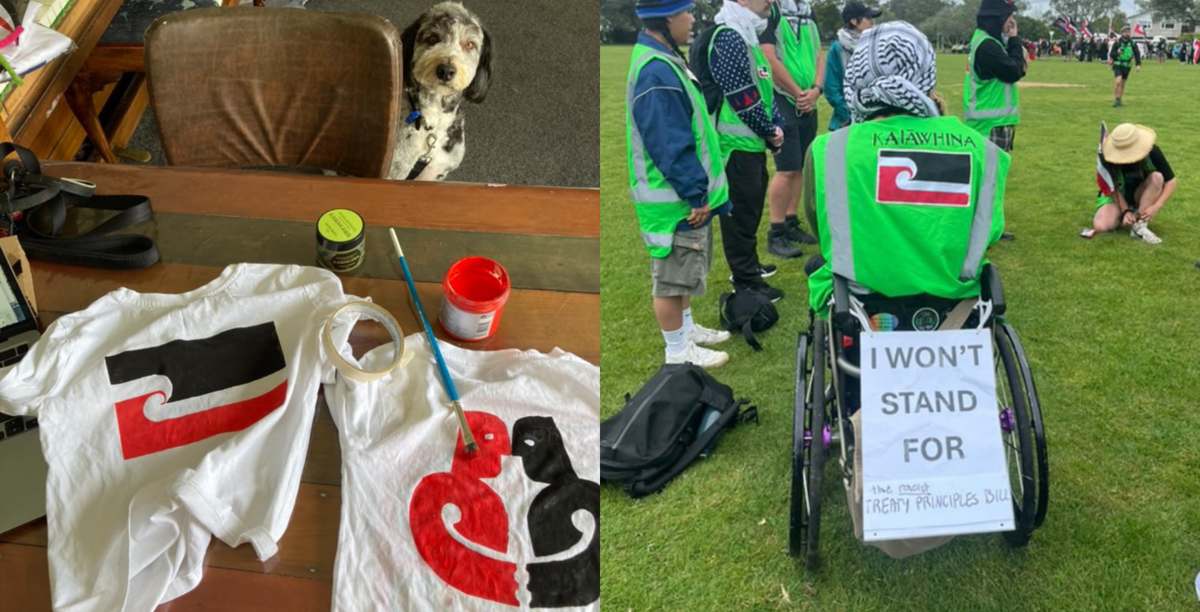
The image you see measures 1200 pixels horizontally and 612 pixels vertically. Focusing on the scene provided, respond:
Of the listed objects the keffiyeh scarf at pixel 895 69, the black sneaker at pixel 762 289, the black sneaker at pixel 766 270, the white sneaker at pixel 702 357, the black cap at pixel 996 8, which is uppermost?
the black cap at pixel 996 8

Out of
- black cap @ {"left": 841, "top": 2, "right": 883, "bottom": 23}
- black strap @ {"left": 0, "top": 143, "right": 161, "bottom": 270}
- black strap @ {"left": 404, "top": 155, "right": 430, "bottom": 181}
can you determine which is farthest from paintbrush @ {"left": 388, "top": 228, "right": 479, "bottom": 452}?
black strap @ {"left": 404, "top": 155, "right": 430, "bottom": 181}

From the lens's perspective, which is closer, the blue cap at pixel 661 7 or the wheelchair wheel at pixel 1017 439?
the wheelchair wheel at pixel 1017 439

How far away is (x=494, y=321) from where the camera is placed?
3.46 feet

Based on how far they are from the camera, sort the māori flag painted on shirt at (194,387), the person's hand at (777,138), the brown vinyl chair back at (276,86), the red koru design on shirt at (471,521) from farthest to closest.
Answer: the brown vinyl chair back at (276,86) < the person's hand at (777,138) < the māori flag painted on shirt at (194,387) < the red koru design on shirt at (471,521)

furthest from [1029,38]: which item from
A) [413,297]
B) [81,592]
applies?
[81,592]

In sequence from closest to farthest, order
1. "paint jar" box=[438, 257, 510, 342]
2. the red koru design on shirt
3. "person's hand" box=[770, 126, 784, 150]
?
the red koru design on shirt, "paint jar" box=[438, 257, 510, 342], "person's hand" box=[770, 126, 784, 150]

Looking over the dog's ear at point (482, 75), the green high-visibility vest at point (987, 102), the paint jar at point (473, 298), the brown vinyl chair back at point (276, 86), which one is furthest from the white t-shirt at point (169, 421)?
the dog's ear at point (482, 75)

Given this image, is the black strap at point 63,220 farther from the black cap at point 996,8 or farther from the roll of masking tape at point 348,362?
the black cap at point 996,8

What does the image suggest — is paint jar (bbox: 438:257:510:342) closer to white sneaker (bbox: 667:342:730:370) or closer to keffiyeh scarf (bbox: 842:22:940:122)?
white sneaker (bbox: 667:342:730:370)

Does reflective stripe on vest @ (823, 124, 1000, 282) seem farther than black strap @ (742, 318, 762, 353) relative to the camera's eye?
No

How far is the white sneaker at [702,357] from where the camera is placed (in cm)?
137

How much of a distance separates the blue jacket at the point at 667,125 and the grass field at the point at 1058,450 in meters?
0.06

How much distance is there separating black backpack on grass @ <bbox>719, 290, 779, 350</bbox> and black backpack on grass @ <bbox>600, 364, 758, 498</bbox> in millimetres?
91

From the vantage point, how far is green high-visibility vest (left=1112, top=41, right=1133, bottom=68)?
112 cm
